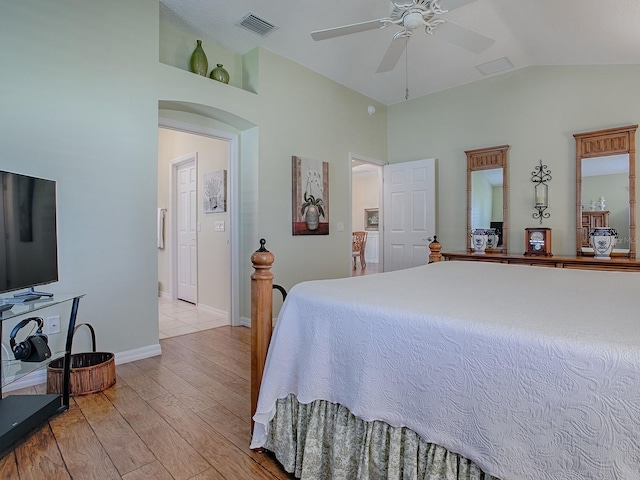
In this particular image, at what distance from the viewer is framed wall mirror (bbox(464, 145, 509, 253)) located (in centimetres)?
427

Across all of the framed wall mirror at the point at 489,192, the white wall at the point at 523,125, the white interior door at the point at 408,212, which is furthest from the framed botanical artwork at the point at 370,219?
the framed wall mirror at the point at 489,192

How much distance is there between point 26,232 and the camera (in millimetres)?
1929

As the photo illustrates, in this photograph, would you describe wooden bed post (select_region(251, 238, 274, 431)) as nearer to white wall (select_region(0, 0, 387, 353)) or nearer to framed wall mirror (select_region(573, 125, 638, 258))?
white wall (select_region(0, 0, 387, 353))

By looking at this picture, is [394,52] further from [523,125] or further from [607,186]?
[607,186]

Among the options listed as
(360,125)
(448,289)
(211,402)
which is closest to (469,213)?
(360,125)

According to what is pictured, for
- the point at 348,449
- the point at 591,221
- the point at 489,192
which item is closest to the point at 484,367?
the point at 348,449

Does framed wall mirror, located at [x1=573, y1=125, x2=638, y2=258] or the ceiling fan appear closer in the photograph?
the ceiling fan

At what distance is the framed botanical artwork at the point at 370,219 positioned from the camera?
31.5 ft

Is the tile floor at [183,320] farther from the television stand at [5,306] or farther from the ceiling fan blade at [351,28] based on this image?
the ceiling fan blade at [351,28]

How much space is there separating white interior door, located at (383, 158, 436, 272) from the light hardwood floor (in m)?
3.07

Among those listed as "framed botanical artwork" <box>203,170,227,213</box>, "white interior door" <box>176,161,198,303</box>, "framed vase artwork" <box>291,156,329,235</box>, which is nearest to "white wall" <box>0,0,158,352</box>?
"framed botanical artwork" <box>203,170,227,213</box>

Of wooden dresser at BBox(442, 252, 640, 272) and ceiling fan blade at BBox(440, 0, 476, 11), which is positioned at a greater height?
ceiling fan blade at BBox(440, 0, 476, 11)

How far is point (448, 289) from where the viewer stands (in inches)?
59.5

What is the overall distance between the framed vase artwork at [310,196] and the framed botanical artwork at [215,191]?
83cm
